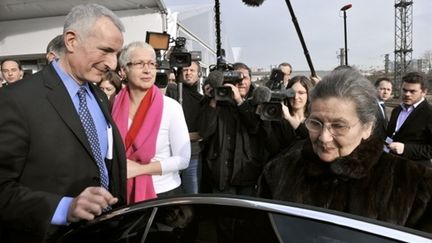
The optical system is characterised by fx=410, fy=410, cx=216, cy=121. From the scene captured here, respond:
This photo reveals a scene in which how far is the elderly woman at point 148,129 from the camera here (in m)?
2.50

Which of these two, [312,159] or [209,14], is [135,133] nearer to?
[312,159]

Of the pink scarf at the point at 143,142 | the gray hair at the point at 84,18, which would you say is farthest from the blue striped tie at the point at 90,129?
the pink scarf at the point at 143,142

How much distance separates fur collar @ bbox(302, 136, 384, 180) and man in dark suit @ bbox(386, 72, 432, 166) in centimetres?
218

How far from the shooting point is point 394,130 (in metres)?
4.39

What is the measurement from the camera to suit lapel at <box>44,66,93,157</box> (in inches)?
65.6

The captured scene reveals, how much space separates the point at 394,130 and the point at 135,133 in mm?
3043

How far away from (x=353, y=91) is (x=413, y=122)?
9.15 feet

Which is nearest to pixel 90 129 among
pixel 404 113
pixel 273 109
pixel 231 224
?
pixel 231 224

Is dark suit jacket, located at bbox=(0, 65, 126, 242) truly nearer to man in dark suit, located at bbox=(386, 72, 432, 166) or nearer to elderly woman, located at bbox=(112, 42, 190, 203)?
elderly woman, located at bbox=(112, 42, 190, 203)

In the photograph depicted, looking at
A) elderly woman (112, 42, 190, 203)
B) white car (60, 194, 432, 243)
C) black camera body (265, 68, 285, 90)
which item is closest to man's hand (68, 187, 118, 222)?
white car (60, 194, 432, 243)

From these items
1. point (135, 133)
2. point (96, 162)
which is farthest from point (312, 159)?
point (135, 133)

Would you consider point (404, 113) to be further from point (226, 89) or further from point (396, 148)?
point (226, 89)

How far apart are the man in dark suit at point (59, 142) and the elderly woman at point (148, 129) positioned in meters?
0.55

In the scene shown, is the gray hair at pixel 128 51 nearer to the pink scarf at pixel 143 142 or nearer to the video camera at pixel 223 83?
the pink scarf at pixel 143 142
